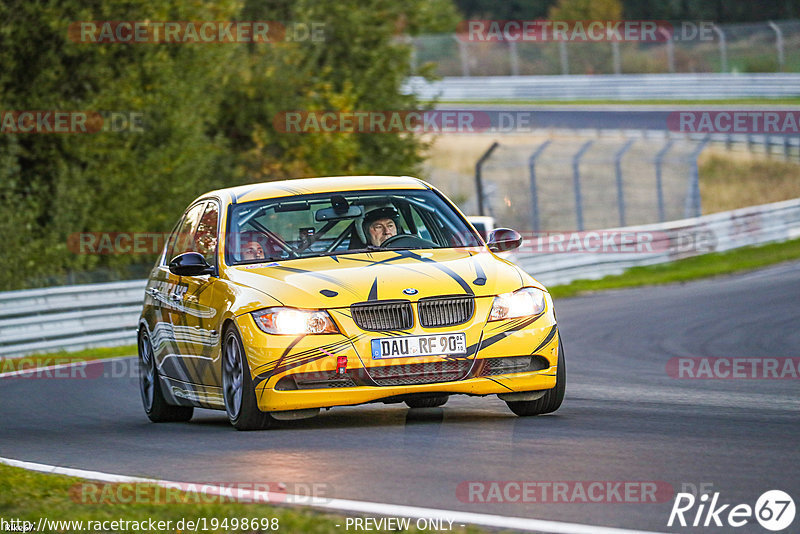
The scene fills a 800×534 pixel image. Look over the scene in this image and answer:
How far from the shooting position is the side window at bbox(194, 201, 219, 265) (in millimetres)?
9766

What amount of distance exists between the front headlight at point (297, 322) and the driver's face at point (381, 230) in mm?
1350

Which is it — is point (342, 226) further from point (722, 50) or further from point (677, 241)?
point (722, 50)

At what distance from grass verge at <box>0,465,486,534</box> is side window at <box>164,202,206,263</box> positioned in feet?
11.7

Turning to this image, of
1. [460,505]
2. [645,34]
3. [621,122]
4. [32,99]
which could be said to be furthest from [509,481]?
[645,34]

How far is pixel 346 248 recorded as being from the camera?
9.39 metres

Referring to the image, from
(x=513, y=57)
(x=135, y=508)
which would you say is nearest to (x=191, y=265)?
(x=135, y=508)

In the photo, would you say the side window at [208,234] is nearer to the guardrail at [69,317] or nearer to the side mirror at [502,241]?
the side mirror at [502,241]

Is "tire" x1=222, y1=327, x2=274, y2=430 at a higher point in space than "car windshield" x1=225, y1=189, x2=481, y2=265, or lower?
lower

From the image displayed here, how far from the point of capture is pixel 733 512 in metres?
5.58

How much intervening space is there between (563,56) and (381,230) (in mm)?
44305

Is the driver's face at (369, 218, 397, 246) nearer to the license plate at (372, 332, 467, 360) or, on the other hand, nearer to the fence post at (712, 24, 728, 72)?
the license plate at (372, 332, 467, 360)

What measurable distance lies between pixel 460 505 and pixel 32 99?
20590mm

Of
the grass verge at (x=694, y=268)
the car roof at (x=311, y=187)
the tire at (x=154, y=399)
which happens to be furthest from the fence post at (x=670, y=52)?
the car roof at (x=311, y=187)

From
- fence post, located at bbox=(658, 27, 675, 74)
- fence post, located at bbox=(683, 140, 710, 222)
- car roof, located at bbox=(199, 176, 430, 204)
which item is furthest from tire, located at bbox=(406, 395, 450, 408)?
fence post, located at bbox=(658, 27, 675, 74)
